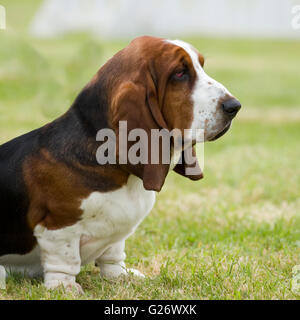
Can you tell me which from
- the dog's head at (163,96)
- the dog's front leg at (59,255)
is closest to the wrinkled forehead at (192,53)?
the dog's head at (163,96)

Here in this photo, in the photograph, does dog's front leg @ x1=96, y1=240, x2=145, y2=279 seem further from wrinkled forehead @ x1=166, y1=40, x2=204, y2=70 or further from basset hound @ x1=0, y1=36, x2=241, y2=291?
wrinkled forehead @ x1=166, y1=40, x2=204, y2=70

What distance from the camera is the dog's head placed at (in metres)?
3.11

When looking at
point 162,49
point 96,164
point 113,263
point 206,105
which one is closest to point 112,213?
point 96,164

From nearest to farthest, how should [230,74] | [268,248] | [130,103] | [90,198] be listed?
[130,103]
[90,198]
[268,248]
[230,74]

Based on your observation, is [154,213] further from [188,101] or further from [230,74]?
[230,74]

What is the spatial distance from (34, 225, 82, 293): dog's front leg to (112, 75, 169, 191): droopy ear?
0.59m

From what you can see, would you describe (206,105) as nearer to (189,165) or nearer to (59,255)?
(189,165)

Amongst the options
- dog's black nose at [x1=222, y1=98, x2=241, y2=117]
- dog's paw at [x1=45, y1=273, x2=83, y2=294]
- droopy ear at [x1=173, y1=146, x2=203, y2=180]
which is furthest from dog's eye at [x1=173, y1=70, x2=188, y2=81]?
dog's paw at [x1=45, y1=273, x2=83, y2=294]

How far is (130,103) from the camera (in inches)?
121

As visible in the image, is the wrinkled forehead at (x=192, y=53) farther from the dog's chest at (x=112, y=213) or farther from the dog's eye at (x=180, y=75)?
the dog's chest at (x=112, y=213)

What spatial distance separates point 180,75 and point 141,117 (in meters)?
0.33

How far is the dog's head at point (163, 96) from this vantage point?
3109mm

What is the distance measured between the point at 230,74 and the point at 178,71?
14.5 m
